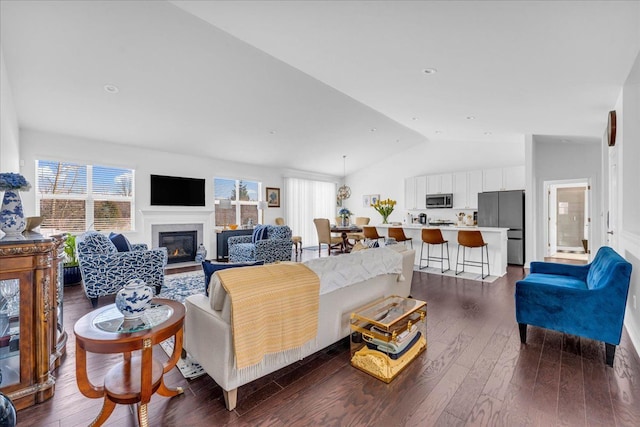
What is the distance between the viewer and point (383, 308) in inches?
99.7

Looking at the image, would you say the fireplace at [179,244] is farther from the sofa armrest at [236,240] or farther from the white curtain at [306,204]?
the white curtain at [306,204]

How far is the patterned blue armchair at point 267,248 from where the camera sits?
5.30 meters

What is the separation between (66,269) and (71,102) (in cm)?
247

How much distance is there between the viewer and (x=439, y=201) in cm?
788

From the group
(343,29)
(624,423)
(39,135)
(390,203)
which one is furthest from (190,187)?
(624,423)

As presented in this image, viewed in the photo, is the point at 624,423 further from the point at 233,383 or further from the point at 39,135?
the point at 39,135

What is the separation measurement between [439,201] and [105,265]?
24.2 feet

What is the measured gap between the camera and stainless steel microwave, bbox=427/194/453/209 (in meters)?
7.69

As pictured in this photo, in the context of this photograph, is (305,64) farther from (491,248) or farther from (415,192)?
(415,192)

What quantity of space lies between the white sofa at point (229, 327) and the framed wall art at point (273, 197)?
577cm

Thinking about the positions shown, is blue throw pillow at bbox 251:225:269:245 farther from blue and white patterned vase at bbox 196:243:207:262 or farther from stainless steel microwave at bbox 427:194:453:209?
stainless steel microwave at bbox 427:194:453:209

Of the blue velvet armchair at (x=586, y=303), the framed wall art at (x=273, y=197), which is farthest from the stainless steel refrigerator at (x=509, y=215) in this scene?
the framed wall art at (x=273, y=197)

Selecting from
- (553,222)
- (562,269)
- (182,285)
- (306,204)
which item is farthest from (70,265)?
(553,222)

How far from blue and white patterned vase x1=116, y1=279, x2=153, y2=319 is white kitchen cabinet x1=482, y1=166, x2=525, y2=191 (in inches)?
299
